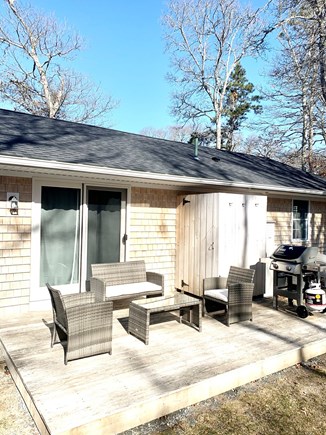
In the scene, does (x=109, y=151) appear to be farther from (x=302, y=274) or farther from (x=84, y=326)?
(x=302, y=274)

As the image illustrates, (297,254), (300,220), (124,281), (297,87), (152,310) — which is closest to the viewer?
(152,310)

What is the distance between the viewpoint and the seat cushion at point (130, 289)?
4.77m

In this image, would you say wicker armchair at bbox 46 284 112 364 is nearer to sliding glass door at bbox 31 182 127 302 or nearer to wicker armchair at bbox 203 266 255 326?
sliding glass door at bbox 31 182 127 302

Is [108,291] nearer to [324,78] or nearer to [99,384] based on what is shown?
[99,384]

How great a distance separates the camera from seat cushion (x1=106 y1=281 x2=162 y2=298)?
4768 millimetres

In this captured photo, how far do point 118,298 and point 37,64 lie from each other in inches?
643

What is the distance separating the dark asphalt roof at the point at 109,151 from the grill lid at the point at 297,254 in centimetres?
176

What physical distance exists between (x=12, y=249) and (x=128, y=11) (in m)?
14.9

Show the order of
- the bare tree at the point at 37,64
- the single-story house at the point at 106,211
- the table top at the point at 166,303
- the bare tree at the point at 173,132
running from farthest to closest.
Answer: the bare tree at the point at 173,132, the bare tree at the point at 37,64, the single-story house at the point at 106,211, the table top at the point at 166,303

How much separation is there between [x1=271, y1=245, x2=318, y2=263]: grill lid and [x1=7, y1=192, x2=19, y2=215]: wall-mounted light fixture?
425cm

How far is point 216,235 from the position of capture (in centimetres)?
574

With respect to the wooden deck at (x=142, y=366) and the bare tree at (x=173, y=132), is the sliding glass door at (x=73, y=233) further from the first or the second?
the bare tree at (x=173, y=132)

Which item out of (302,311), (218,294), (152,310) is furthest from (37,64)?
(302,311)

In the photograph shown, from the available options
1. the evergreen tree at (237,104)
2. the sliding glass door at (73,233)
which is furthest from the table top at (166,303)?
the evergreen tree at (237,104)
